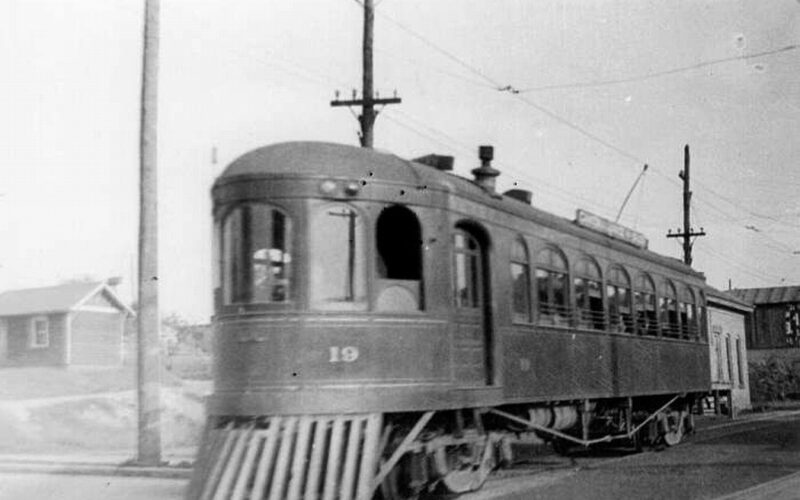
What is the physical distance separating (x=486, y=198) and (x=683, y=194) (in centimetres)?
2611

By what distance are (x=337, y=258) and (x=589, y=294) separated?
5379mm

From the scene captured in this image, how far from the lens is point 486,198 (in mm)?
11055

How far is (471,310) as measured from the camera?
10.5 metres

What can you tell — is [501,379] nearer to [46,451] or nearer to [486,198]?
[486,198]

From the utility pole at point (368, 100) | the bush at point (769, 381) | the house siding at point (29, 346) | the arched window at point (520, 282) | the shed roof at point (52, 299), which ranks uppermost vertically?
the utility pole at point (368, 100)

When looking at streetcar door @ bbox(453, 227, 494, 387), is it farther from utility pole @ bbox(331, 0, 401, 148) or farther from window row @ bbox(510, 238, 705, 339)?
utility pole @ bbox(331, 0, 401, 148)

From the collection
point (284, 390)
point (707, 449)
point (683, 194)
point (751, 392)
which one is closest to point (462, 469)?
point (284, 390)

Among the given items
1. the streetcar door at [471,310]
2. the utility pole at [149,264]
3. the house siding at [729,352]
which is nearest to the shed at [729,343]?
the house siding at [729,352]

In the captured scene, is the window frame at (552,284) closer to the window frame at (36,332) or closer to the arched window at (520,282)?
the arched window at (520,282)

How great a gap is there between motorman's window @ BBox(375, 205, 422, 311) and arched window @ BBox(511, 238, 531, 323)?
6.15 ft

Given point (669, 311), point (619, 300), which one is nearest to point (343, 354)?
point (619, 300)

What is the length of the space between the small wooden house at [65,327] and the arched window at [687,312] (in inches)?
1029

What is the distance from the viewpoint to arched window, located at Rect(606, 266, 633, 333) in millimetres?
14320

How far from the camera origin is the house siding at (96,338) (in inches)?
1501
